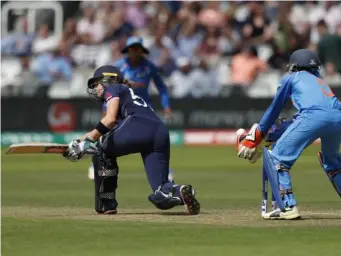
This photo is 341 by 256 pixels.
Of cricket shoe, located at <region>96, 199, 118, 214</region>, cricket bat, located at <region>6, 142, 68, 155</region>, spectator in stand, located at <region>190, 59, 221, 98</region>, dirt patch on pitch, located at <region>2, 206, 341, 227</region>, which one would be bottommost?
dirt patch on pitch, located at <region>2, 206, 341, 227</region>

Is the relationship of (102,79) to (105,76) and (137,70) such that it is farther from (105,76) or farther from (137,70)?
(137,70)

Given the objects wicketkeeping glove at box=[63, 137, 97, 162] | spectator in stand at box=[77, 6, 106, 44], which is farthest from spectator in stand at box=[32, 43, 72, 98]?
wicketkeeping glove at box=[63, 137, 97, 162]

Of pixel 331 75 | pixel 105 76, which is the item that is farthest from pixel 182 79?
pixel 105 76

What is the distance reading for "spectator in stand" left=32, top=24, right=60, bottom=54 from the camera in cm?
2503

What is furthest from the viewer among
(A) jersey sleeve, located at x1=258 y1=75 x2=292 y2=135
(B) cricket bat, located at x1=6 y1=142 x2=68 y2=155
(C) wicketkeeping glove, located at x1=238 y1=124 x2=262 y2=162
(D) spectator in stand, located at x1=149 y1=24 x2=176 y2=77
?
(D) spectator in stand, located at x1=149 y1=24 x2=176 y2=77

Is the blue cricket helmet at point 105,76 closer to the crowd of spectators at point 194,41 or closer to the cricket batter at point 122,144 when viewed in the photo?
the cricket batter at point 122,144

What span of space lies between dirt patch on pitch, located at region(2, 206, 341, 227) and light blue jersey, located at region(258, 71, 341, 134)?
34.6 inches

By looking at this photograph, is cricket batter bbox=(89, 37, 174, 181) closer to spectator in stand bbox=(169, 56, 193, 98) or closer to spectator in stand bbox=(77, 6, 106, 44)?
spectator in stand bbox=(169, 56, 193, 98)

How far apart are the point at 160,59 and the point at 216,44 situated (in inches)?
53.4

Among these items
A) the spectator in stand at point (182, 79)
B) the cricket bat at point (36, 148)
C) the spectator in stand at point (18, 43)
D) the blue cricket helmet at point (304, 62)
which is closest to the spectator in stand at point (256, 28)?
the spectator in stand at point (182, 79)

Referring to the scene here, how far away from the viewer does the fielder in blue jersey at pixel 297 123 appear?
954 cm

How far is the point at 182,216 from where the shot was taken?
10359mm

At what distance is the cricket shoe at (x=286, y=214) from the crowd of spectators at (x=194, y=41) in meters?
13.3

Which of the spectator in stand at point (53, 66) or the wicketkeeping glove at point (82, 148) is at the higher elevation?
the spectator in stand at point (53, 66)
